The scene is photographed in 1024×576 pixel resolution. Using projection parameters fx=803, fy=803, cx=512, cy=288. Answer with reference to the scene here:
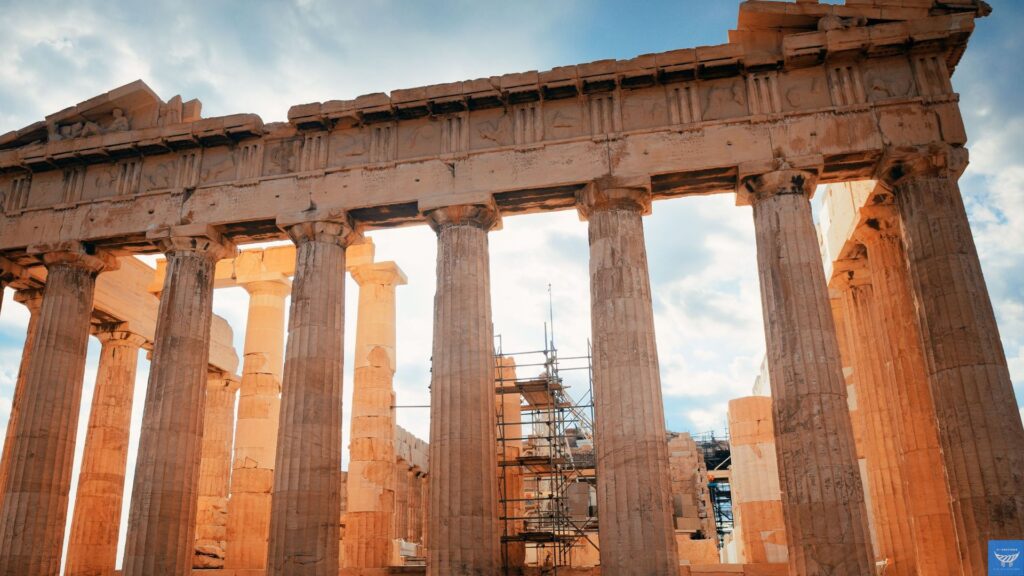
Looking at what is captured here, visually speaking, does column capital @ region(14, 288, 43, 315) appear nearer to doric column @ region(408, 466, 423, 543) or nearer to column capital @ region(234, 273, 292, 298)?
column capital @ region(234, 273, 292, 298)

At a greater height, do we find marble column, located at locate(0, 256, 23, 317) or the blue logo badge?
marble column, located at locate(0, 256, 23, 317)

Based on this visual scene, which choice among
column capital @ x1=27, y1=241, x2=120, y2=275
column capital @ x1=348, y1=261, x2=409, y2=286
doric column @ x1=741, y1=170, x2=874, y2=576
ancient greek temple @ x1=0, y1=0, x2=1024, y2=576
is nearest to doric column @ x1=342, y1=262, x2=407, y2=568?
column capital @ x1=348, y1=261, x2=409, y2=286

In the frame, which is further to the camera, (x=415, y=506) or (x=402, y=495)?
(x=415, y=506)

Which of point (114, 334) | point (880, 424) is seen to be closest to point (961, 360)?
point (880, 424)

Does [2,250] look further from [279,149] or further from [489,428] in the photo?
[489,428]

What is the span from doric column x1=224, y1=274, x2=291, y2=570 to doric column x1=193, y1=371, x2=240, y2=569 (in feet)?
6.97

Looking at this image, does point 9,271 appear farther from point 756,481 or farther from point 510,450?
point 756,481

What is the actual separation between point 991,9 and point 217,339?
2722 centimetres

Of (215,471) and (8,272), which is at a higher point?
(8,272)

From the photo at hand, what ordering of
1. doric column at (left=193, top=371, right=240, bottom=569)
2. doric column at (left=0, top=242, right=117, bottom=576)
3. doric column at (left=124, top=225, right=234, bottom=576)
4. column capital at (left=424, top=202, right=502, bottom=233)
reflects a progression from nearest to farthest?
doric column at (left=124, top=225, right=234, bottom=576) → column capital at (left=424, top=202, right=502, bottom=233) → doric column at (left=0, top=242, right=117, bottom=576) → doric column at (left=193, top=371, right=240, bottom=569)

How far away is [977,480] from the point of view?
14.9 meters

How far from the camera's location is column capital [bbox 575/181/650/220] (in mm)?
18266

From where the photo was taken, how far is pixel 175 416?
747 inches

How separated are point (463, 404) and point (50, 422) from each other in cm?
1086
